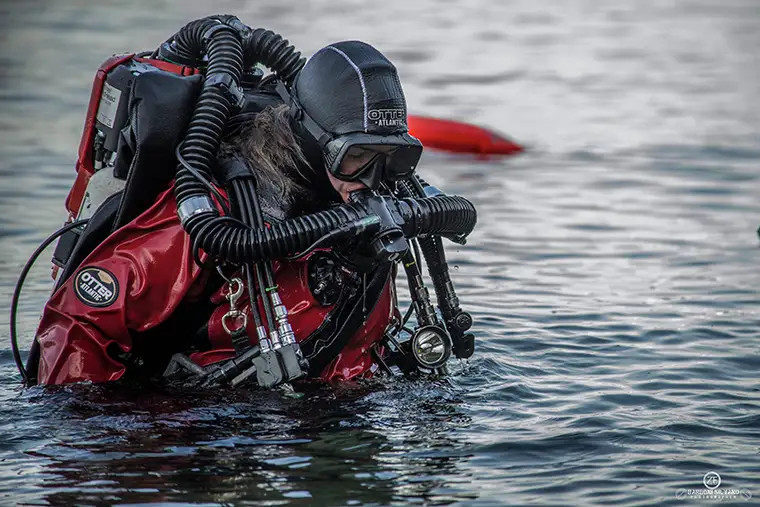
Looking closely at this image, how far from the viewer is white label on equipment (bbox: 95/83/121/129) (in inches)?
176

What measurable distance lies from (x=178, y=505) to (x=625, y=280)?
3.87 m

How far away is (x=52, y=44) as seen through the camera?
14.5 metres

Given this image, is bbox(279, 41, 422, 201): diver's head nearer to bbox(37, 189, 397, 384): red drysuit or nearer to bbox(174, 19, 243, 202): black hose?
bbox(174, 19, 243, 202): black hose

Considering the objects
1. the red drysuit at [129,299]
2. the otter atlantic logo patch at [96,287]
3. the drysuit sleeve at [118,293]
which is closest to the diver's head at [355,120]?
the red drysuit at [129,299]

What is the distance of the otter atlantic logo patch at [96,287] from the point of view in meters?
4.02

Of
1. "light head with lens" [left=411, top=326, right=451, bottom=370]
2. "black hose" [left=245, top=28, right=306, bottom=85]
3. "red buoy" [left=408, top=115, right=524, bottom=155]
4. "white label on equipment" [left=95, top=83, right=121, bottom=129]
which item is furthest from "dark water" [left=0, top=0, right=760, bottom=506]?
"black hose" [left=245, top=28, right=306, bottom=85]

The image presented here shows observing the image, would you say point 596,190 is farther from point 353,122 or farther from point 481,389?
point 353,122

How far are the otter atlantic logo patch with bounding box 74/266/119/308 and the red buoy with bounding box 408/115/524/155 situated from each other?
21.1 feet

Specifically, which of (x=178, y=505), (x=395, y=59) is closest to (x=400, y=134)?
(x=178, y=505)

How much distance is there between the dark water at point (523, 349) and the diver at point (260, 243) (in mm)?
197

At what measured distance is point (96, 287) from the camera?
4.05 metres

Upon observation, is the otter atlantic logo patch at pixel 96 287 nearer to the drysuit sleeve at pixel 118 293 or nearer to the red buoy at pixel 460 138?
the drysuit sleeve at pixel 118 293

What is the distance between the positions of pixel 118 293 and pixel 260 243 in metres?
0.55

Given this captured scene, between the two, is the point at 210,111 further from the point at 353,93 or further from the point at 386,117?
the point at 386,117
